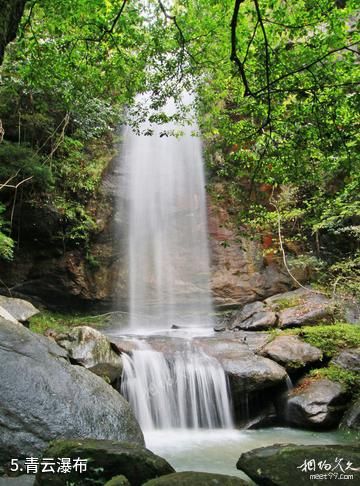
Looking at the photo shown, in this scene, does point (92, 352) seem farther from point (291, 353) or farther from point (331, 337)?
point (331, 337)

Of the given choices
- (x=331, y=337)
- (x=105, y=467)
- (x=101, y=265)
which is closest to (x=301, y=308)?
(x=331, y=337)

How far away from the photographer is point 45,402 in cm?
470

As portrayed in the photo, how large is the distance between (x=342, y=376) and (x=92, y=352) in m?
4.95

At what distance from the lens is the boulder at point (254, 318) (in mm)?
11273

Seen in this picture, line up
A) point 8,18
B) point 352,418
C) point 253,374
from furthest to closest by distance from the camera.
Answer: point 253,374
point 352,418
point 8,18

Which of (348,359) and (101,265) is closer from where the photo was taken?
(348,359)

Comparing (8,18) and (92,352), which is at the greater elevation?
(8,18)

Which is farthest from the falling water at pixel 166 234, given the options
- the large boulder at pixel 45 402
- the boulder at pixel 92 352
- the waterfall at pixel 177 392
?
the large boulder at pixel 45 402

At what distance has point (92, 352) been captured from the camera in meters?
7.24

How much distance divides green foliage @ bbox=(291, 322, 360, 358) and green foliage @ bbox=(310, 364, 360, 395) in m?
0.58

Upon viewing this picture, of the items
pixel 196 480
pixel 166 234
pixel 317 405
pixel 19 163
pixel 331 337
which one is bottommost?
pixel 317 405

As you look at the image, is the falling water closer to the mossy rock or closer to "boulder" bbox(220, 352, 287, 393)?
"boulder" bbox(220, 352, 287, 393)

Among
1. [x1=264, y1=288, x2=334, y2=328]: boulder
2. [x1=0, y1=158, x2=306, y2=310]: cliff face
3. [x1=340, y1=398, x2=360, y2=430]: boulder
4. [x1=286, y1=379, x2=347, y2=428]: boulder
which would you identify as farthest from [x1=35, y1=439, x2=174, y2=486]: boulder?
[x1=0, y1=158, x2=306, y2=310]: cliff face

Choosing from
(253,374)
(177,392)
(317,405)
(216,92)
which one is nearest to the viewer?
(317,405)
